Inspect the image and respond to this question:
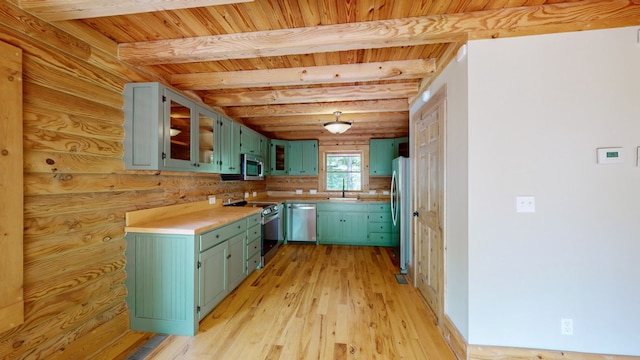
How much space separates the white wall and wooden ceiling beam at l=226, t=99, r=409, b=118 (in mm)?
1734

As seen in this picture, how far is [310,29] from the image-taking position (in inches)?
70.5

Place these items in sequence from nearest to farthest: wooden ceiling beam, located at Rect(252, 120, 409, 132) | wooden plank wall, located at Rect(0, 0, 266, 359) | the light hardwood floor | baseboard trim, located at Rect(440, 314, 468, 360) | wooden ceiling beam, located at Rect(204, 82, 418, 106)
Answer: wooden plank wall, located at Rect(0, 0, 266, 359) → baseboard trim, located at Rect(440, 314, 468, 360) → the light hardwood floor → wooden ceiling beam, located at Rect(204, 82, 418, 106) → wooden ceiling beam, located at Rect(252, 120, 409, 132)

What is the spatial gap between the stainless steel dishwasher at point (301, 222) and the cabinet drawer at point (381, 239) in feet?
3.77

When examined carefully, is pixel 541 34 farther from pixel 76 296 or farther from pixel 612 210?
pixel 76 296

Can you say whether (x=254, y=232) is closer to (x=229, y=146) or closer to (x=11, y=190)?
(x=229, y=146)

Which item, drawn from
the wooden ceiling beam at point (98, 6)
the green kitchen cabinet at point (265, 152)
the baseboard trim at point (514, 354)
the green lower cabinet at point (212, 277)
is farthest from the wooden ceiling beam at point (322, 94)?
the baseboard trim at point (514, 354)

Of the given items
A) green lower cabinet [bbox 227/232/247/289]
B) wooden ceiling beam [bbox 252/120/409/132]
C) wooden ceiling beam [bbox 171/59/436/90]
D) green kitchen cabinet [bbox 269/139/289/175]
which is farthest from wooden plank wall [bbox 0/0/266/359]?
green kitchen cabinet [bbox 269/139/289/175]

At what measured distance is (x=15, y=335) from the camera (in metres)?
1.43

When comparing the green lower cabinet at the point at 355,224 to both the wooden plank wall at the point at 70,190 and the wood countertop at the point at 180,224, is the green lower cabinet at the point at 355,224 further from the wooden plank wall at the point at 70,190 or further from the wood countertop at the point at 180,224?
the wooden plank wall at the point at 70,190

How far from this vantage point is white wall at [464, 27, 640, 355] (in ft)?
5.25

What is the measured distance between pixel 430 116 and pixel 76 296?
337 centimetres

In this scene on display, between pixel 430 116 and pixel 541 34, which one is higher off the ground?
pixel 541 34

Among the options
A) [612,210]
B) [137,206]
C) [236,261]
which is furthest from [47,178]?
[612,210]

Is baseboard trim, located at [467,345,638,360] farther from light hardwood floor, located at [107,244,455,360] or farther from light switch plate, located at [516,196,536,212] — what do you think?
light switch plate, located at [516,196,536,212]
